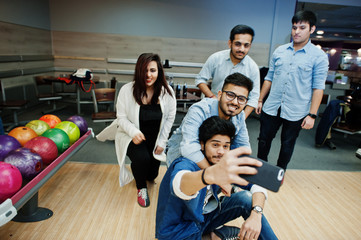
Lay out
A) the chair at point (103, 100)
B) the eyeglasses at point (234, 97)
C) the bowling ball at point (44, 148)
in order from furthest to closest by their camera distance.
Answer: the chair at point (103, 100) → the bowling ball at point (44, 148) → the eyeglasses at point (234, 97)

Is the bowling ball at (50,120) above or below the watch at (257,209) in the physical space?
above

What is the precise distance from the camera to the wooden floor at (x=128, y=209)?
5.74ft

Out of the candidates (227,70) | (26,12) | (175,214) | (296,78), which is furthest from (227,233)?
(26,12)

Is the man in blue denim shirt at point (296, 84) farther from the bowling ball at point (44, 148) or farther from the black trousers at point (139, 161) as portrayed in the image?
the bowling ball at point (44, 148)

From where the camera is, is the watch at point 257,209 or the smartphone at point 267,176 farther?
the watch at point 257,209

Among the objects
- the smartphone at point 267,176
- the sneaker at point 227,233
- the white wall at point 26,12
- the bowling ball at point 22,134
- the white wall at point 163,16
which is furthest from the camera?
the white wall at point 163,16

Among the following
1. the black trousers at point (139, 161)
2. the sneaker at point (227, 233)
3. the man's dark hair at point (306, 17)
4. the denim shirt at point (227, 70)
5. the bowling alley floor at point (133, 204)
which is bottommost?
the bowling alley floor at point (133, 204)

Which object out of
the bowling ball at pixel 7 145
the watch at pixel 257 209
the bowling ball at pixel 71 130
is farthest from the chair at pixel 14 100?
the watch at pixel 257 209

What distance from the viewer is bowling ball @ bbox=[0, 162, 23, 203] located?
1278mm

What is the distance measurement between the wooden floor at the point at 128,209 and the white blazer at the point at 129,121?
0.94ft

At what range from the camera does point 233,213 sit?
4.62ft

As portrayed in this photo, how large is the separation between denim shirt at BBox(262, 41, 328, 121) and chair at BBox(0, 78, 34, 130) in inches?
145

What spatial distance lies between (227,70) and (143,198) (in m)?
1.40

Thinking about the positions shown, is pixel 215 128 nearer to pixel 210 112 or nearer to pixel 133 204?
pixel 210 112
